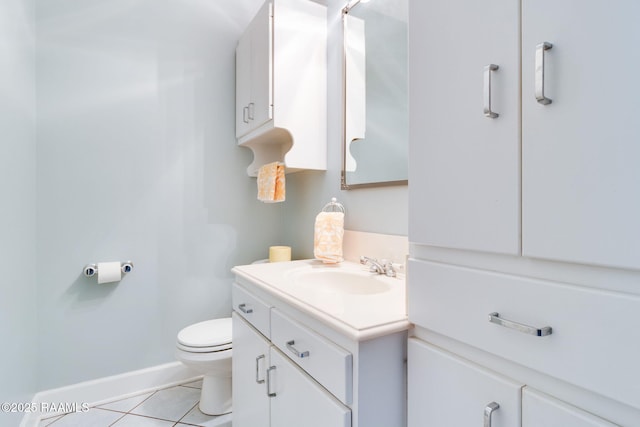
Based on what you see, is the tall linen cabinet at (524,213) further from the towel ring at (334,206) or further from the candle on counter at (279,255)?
the candle on counter at (279,255)

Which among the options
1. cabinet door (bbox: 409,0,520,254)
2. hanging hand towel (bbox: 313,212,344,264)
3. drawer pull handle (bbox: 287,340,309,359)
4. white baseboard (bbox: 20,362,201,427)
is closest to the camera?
cabinet door (bbox: 409,0,520,254)

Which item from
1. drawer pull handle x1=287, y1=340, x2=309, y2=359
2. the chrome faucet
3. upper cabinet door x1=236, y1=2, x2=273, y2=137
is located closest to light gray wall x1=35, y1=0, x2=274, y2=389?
upper cabinet door x1=236, y1=2, x2=273, y2=137

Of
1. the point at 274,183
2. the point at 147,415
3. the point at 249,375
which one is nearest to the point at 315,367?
the point at 249,375

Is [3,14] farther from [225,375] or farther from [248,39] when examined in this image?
[225,375]

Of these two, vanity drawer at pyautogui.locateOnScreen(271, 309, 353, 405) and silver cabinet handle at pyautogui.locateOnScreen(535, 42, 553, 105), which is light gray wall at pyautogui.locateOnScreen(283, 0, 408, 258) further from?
silver cabinet handle at pyautogui.locateOnScreen(535, 42, 553, 105)

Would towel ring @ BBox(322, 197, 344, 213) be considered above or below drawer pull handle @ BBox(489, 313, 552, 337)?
above

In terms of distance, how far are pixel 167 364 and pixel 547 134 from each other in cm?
231

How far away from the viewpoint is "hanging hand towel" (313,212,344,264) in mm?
1582

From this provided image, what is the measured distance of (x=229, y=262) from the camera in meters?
2.24

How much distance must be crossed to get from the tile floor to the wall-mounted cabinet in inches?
57.5

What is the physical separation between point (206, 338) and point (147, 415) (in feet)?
1.79

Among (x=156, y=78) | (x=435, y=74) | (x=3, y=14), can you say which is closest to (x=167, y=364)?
(x=156, y=78)

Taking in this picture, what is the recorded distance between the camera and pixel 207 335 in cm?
176

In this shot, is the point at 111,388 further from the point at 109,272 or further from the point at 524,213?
the point at 524,213
